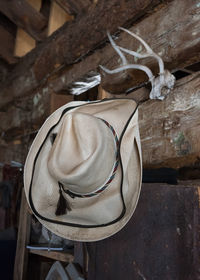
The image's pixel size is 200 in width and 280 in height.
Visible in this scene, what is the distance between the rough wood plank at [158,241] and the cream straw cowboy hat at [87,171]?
0.33 feet

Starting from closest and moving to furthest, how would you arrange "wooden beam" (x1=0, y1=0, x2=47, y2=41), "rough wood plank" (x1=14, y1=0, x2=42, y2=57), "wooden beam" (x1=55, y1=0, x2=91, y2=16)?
"wooden beam" (x1=55, y1=0, x2=91, y2=16)
"wooden beam" (x1=0, y1=0, x2=47, y2=41)
"rough wood plank" (x1=14, y1=0, x2=42, y2=57)

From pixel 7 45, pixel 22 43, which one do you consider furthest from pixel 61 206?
pixel 7 45

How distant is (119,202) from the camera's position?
3.32 feet

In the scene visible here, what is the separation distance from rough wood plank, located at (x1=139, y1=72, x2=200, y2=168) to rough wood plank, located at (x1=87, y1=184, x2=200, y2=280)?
257 millimetres

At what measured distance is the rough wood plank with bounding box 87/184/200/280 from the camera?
894 mm

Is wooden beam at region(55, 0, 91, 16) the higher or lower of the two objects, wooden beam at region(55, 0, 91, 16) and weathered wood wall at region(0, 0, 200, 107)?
the higher

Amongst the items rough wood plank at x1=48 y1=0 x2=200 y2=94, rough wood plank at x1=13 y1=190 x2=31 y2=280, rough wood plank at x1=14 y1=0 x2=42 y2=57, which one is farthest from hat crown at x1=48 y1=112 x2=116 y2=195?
rough wood plank at x1=14 y1=0 x2=42 y2=57

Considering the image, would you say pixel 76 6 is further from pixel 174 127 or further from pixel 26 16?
pixel 174 127

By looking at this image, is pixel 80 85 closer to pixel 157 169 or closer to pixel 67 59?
pixel 67 59

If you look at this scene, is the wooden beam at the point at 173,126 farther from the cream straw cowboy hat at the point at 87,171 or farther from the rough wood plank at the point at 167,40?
the cream straw cowboy hat at the point at 87,171

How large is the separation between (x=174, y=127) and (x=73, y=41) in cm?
113

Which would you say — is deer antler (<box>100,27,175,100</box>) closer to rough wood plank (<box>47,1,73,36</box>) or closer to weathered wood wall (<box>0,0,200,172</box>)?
weathered wood wall (<box>0,0,200,172</box>)

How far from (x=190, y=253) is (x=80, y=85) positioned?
1.58 m

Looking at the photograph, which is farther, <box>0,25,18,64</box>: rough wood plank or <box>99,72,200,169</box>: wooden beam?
<box>0,25,18,64</box>: rough wood plank
